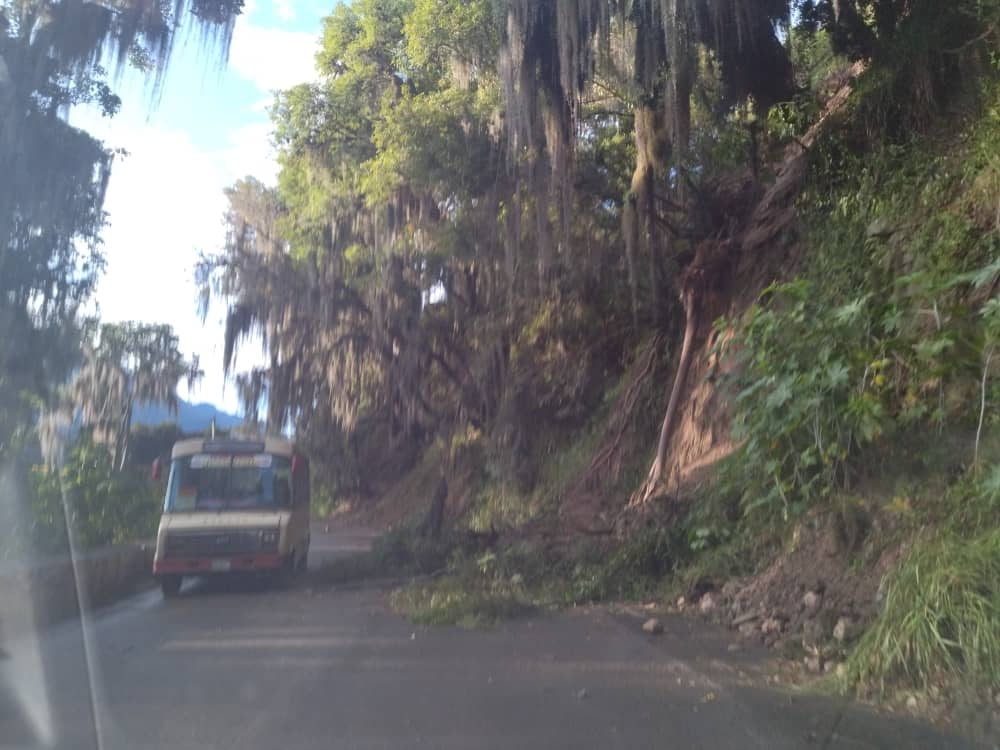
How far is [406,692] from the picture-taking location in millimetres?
8195

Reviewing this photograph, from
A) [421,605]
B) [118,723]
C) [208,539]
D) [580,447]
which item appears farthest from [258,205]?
[118,723]

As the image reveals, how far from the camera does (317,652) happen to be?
10.1m

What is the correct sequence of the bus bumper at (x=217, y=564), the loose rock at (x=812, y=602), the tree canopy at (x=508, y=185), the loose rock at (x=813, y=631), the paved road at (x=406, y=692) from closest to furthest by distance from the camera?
the paved road at (x=406, y=692) < the loose rock at (x=813, y=631) < the loose rock at (x=812, y=602) < the tree canopy at (x=508, y=185) < the bus bumper at (x=217, y=564)

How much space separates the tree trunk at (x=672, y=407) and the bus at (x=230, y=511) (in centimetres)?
586

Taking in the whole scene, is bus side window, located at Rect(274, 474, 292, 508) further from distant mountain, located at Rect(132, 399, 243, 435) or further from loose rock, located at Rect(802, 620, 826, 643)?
distant mountain, located at Rect(132, 399, 243, 435)

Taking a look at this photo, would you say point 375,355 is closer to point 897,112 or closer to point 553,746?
point 897,112

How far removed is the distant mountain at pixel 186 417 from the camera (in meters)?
33.7

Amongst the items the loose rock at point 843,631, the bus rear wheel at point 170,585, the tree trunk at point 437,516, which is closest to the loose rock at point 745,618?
the loose rock at point 843,631

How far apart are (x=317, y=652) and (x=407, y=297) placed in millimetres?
14333

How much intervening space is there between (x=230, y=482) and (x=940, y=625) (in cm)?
1218

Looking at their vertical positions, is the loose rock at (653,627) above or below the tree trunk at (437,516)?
below

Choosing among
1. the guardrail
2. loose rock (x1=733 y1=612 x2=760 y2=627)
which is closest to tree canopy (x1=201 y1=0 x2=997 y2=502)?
loose rock (x1=733 y1=612 x2=760 y2=627)

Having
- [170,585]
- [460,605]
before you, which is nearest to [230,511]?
[170,585]

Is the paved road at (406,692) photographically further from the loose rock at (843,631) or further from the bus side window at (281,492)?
the bus side window at (281,492)
